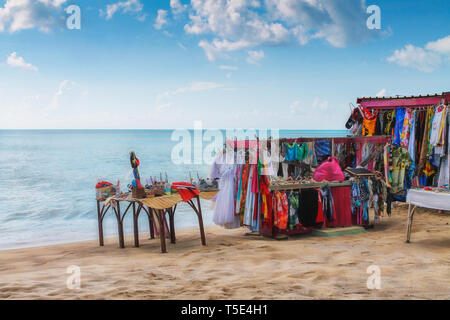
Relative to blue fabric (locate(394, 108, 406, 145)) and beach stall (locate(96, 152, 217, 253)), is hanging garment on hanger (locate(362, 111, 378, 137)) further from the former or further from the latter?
beach stall (locate(96, 152, 217, 253))

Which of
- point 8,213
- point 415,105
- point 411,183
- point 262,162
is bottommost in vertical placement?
point 8,213

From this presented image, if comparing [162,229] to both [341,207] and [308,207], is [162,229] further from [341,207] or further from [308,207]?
[341,207]

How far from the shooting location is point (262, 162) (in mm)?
6977

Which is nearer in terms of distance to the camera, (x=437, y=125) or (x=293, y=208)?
(x=293, y=208)

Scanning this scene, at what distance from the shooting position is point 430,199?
607 cm

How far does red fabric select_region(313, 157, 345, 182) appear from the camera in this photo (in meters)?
7.73

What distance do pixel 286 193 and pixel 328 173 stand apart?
3.45 feet

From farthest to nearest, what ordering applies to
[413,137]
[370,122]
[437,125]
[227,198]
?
[370,122]
[413,137]
[437,125]
[227,198]

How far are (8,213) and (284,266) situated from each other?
1185 centimetres

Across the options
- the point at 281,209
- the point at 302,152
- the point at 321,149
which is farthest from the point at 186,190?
the point at 321,149

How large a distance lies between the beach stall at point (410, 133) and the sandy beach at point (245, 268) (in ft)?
3.95

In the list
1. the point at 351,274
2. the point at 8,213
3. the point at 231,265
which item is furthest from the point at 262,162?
the point at 8,213
